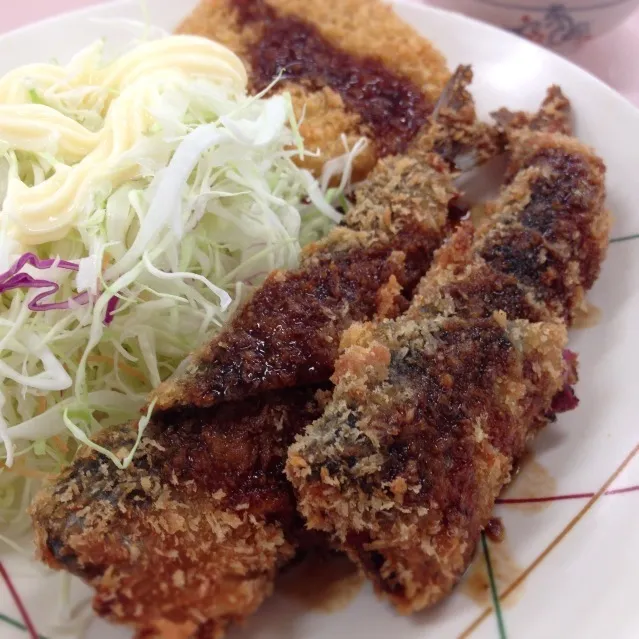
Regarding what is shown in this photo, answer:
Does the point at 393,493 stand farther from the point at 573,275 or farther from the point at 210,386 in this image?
the point at 573,275

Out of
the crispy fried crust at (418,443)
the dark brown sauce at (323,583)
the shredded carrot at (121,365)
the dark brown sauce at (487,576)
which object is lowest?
the dark brown sauce at (323,583)

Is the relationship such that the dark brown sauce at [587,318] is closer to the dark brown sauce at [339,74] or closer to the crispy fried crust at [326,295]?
the crispy fried crust at [326,295]

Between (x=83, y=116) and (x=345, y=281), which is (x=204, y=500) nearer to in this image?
(x=345, y=281)

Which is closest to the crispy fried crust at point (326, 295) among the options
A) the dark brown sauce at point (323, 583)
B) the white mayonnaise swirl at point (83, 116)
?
the dark brown sauce at point (323, 583)

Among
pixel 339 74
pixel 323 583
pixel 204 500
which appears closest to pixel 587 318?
pixel 323 583

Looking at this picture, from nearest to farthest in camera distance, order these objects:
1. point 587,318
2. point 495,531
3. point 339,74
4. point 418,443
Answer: point 418,443, point 495,531, point 587,318, point 339,74

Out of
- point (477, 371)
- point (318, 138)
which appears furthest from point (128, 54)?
point (477, 371)

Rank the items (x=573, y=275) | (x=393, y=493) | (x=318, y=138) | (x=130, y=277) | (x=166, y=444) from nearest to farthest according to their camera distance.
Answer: (x=393, y=493) → (x=166, y=444) → (x=130, y=277) → (x=573, y=275) → (x=318, y=138)
